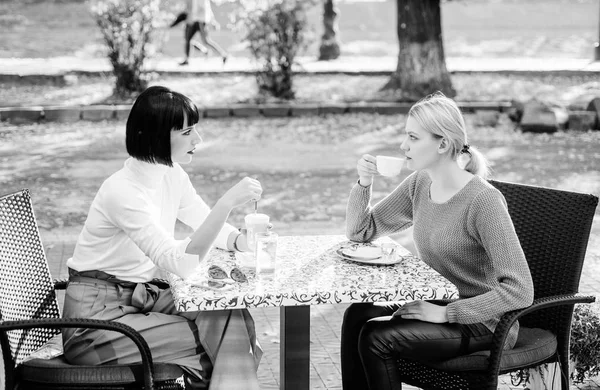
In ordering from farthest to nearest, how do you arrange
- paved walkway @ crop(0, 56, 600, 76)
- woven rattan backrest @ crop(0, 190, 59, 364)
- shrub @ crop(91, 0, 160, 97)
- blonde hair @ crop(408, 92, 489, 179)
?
paved walkway @ crop(0, 56, 600, 76) < shrub @ crop(91, 0, 160, 97) < blonde hair @ crop(408, 92, 489, 179) < woven rattan backrest @ crop(0, 190, 59, 364)

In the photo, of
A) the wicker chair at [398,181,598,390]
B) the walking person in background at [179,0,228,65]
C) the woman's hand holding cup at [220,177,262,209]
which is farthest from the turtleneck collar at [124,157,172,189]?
the walking person in background at [179,0,228,65]

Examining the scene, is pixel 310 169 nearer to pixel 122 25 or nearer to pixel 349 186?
pixel 349 186

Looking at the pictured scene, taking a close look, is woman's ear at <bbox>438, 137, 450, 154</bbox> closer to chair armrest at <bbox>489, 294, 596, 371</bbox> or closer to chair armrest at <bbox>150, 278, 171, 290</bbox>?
chair armrest at <bbox>489, 294, 596, 371</bbox>

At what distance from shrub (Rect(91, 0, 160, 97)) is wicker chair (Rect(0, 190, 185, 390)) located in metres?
11.2

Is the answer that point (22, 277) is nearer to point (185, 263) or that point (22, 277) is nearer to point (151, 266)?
point (151, 266)

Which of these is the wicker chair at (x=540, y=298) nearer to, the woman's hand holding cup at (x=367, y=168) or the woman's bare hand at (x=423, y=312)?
the woman's bare hand at (x=423, y=312)

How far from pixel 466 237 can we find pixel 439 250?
126 mm

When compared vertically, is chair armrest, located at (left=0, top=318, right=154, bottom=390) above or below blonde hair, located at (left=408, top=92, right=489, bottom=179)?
below

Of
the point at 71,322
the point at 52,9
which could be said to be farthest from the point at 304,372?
the point at 52,9

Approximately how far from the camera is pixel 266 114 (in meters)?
13.9

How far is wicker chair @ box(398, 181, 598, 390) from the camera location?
3.35m

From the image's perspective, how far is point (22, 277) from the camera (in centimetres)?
339

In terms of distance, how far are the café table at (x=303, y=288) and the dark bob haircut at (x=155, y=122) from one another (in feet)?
1.51

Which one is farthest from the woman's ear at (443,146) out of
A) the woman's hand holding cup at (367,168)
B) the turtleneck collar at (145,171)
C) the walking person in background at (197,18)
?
the walking person in background at (197,18)
